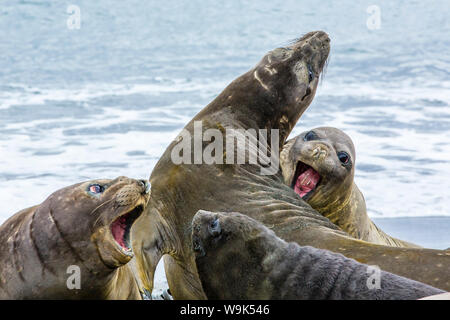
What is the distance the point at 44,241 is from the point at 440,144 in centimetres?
910

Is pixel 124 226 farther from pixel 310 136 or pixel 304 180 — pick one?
pixel 310 136

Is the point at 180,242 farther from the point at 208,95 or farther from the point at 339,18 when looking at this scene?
the point at 339,18

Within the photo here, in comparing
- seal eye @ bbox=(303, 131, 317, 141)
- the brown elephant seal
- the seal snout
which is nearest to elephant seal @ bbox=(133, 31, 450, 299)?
seal eye @ bbox=(303, 131, 317, 141)

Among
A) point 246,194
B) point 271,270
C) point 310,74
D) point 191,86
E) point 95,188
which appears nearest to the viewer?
point 271,270

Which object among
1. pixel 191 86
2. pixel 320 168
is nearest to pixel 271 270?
pixel 320 168

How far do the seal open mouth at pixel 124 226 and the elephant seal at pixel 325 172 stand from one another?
5.05ft

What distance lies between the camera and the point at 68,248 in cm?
379

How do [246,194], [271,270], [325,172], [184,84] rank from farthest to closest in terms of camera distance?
1. [184,84]
2. [325,172]
3. [246,194]
4. [271,270]

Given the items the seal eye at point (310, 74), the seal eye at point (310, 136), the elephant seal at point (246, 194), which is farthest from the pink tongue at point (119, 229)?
the seal eye at point (310, 74)

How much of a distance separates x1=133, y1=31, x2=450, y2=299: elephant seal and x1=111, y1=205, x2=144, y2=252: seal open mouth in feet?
1.06

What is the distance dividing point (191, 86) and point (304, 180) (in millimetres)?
12281

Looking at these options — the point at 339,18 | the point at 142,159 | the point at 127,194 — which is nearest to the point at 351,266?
the point at 127,194

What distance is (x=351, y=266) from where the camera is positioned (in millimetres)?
3461
